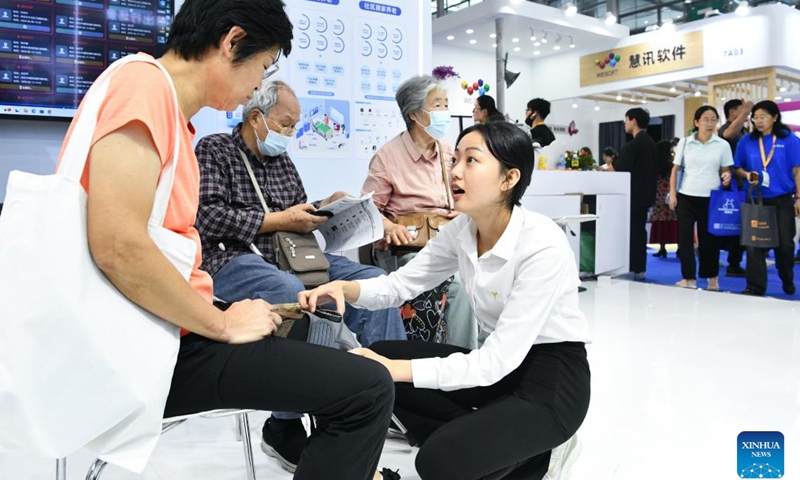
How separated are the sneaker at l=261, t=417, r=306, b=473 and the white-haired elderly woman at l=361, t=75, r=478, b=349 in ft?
3.12

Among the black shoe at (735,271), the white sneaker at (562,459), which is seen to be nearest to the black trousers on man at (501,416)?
the white sneaker at (562,459)

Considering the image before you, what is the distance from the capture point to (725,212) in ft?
17.1

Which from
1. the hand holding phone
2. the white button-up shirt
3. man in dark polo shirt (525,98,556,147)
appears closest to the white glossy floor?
the white button-up shirt

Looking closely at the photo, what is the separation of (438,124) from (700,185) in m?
3.60

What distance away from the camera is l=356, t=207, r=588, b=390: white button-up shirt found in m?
1.42

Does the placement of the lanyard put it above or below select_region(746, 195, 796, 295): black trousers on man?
above

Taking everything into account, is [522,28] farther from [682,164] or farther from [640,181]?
[682,164]

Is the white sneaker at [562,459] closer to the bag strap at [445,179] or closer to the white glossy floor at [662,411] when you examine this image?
the white glossy floor at [662,411]

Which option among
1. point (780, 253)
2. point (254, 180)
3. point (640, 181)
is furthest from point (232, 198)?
point (640, 181)

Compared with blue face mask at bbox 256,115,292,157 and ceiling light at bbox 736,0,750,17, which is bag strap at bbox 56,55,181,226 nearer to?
blue face mask at bbox 256,115,292,157

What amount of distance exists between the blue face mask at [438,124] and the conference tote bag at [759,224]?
335 cm

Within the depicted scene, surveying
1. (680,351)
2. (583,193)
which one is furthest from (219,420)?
(583,193)

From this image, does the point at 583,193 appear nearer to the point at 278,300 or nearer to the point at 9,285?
the point at 278,300

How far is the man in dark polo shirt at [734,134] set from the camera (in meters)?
6.12
